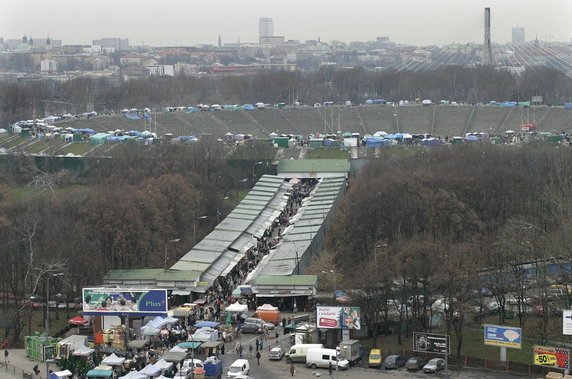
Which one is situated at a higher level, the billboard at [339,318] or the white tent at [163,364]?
the billboard at [339,318]

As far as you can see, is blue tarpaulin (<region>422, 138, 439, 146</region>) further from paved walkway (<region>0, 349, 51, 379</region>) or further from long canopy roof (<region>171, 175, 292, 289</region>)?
paved walkway (<region>0, 349, 51, 379</region>)

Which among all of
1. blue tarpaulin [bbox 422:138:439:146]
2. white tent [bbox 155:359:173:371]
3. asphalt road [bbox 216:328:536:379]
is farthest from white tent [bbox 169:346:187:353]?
blue tarpaulin [bbox 422:138:439:146]

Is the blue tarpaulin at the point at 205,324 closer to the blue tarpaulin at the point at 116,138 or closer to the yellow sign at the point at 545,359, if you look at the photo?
the yellow sign at the point at 545,359

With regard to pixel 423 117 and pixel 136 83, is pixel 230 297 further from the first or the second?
pixel 136 83

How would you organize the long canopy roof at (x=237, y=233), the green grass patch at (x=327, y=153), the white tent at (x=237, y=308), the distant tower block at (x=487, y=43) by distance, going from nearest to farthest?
the white tent at (x=237, y=308), the long canopy roof at (x=237, y=233), the green grass patch at (x=327, y=153), the distant tower block at (x=487, y=43)

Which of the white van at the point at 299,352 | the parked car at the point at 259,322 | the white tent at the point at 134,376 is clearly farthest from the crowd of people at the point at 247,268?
the white tent at the point at 134,376

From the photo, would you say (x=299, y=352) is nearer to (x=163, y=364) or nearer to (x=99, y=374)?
(x=163, y=364)
